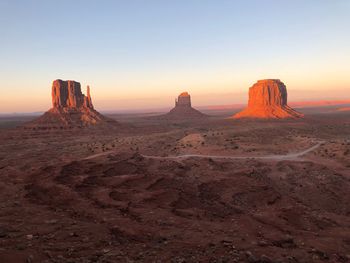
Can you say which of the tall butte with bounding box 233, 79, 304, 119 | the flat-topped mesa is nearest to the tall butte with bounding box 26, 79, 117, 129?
the flat-topped mesa

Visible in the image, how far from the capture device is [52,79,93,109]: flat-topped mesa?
109 metres

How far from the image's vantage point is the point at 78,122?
10069 cm

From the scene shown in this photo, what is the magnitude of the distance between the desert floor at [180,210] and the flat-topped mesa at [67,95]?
8172cm

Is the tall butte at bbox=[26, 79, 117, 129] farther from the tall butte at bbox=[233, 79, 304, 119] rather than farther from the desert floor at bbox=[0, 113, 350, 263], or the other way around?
the desert floor at bbox=[0, 113, 350, 263]

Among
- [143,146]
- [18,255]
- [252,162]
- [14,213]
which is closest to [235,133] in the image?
[143,146]

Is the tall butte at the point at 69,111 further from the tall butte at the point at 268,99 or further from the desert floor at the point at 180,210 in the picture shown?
A: the desert floor at the point at 180,210

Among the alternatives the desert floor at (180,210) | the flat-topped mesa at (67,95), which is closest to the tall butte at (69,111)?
the flat-topped mesa at (67,95)

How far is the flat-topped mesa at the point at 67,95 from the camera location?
109438 millimetres

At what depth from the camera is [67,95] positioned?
11131cm

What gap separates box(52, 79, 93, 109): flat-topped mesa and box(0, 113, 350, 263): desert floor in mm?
81723

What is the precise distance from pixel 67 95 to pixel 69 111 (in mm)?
8060

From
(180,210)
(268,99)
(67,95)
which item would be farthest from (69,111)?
(180,210)

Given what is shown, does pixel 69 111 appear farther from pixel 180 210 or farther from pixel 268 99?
pixel 180 210

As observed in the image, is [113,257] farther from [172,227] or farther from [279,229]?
[279,229]
